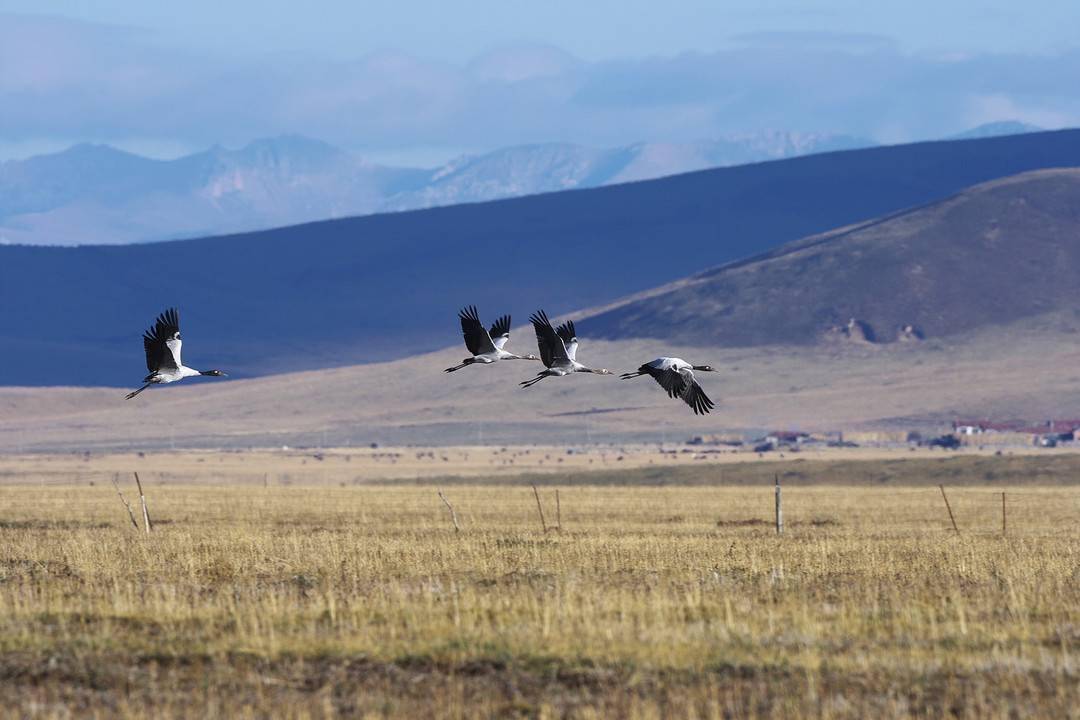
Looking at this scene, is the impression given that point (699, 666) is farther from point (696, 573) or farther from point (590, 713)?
point (696, 573)

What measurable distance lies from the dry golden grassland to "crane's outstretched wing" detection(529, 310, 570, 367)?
8.68 feet

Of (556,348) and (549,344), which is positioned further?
(549,344)

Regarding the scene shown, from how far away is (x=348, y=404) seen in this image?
149 m

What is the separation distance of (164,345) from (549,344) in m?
4.84

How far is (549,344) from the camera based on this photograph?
23.5 meters

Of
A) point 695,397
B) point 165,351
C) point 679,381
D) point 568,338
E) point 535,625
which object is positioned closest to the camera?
point 535,625

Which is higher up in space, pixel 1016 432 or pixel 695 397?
pixel 695 397

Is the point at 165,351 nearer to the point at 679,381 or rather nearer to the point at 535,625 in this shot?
the point at 679,381

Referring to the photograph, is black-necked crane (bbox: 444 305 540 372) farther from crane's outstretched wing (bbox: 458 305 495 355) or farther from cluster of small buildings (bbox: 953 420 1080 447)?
cluster of small buildings (bbox: 953 420 1080 447)

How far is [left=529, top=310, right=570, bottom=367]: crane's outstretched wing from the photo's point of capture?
A: 23312mm

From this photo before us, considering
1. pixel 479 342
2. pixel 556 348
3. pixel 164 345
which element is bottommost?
pixel 556 348

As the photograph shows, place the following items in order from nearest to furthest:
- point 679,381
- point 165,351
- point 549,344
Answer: point 679,381 < point 165,351 < point 549,344

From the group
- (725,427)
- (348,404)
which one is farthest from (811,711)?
(348,404)

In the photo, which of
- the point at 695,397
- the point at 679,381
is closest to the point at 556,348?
the point at 679,381
